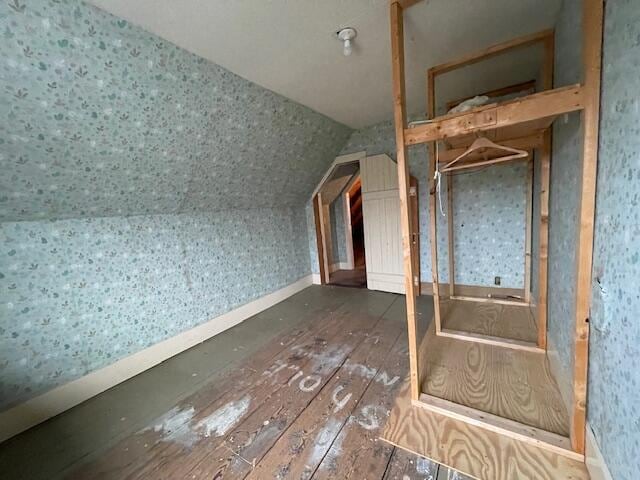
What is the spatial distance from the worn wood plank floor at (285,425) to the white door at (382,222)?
1.38 m

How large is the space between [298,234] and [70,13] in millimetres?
3274

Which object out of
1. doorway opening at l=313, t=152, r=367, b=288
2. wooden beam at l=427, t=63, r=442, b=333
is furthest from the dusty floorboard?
doorway opening at l=313, t=152, r=367, b=288

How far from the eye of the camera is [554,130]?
6.01 ft

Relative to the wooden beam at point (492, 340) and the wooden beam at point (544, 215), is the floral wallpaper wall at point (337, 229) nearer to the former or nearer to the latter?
the wooden beam at point (492, 340)

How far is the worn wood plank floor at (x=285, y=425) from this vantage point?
1319 mm

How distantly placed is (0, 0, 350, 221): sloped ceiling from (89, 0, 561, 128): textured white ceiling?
0.15 metres

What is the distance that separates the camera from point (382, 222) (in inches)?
145

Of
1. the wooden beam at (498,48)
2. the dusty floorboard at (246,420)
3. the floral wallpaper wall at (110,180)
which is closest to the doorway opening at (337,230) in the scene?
the floral wallpaper wall at (110,180)

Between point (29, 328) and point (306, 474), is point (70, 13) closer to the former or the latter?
point (29, 328)

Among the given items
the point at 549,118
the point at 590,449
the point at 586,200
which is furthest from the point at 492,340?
the point at 549,118

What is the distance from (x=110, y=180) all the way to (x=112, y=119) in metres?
0.49

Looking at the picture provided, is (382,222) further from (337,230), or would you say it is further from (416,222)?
(337,230)

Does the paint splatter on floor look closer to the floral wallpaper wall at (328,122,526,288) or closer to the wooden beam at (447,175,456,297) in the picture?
the wooden beam at (447,175,456,297)

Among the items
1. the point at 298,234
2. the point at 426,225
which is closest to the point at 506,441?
the point at 426,225
